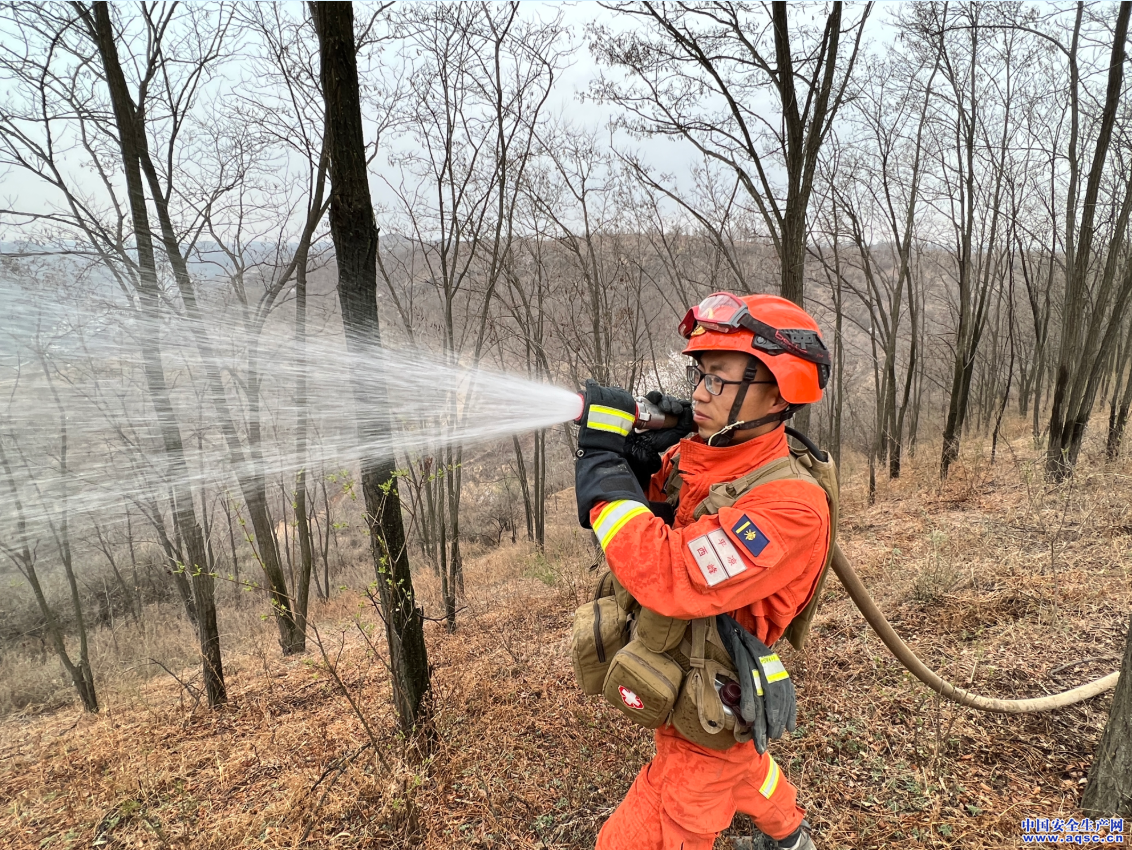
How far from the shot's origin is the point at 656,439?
2504 millimetres

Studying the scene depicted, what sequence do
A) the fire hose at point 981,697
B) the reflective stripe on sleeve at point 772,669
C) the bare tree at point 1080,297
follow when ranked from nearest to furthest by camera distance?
the reflective stripe on sleeve at point 772,669 < the fire hose at point 981,697 < the bare tree at point 1080,297

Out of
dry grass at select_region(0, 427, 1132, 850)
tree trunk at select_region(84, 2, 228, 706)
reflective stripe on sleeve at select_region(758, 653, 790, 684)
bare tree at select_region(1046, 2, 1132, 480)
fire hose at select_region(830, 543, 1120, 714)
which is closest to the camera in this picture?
reflective stripe on sleeve at select_region(758, 653, 790, 684)

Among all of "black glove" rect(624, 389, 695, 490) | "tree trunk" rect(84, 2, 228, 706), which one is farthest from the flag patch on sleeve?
"tree trunk" rect(84, 2, 228, 706)

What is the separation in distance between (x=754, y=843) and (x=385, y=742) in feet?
8.12

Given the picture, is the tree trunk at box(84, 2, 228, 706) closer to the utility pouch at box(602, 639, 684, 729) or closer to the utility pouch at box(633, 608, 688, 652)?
the utility pouch at box(602, 639, 684, 729)

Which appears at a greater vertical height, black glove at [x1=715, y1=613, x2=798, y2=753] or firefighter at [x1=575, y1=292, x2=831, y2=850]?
firefighter at [x1=575, y1=292, x2=831, y2=850]

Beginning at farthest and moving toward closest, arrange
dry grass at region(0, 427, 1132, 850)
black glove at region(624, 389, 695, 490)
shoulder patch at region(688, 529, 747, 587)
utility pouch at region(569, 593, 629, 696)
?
dry grass at region(0, 427, 1132, 850)
black glove at region(624, 389, 695, 490)
utility pouch at region(569, 593, 629, 696)
shoulder patch at region(688, 529, 747, 587)

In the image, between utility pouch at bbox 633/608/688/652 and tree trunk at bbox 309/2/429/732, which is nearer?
utility pouch at bbox 633/608/688/652

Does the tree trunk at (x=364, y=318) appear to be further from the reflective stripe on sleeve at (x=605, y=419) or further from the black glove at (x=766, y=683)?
the black glove at (x=766, y=683)

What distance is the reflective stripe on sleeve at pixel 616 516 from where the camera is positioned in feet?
6.08

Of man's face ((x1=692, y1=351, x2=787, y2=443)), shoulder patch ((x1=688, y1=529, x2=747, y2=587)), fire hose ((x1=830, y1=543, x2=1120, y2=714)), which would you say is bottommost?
fire hose ((x1=830, y1=543, x2=1120, y2=714))

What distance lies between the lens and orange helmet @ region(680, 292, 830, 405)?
192 centimetres

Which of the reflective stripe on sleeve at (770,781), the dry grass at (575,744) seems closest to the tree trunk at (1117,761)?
the dry grass at (575,744)

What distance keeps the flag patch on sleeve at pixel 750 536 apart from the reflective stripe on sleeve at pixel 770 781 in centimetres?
129
